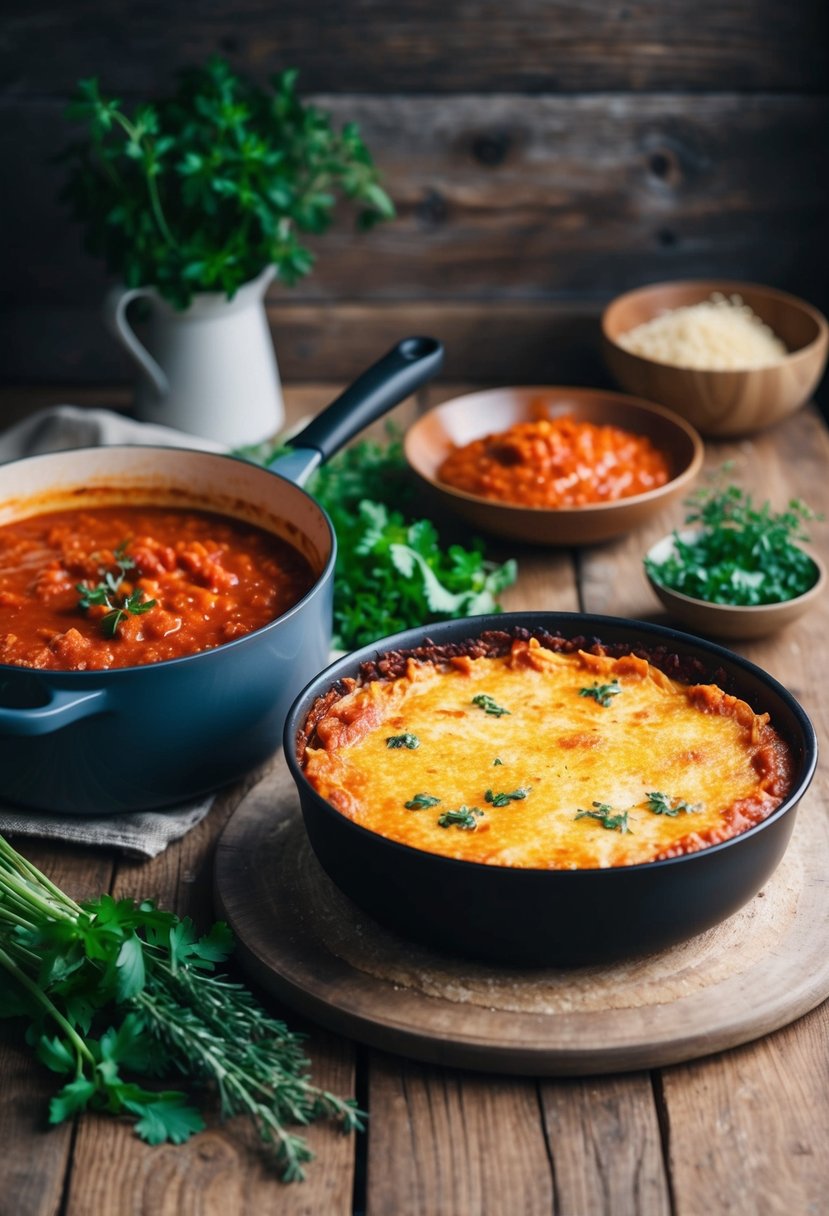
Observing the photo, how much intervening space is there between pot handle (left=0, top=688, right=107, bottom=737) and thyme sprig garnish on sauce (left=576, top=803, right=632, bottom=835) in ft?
2.67

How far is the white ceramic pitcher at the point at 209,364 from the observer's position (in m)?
4.01

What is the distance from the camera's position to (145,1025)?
2.04 metres

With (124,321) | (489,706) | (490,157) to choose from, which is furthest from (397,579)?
(490,157)

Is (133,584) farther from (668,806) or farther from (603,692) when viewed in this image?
(668,806)

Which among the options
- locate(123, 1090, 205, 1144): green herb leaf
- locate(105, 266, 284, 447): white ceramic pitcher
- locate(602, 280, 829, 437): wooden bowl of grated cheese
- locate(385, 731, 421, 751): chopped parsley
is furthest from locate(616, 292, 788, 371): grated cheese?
locate(123, 1090, 205, 1144): green herb leaf

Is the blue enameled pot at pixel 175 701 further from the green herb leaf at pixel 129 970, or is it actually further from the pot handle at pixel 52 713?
the green herb leaf at pixel 129 970

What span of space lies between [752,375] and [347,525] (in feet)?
4.43

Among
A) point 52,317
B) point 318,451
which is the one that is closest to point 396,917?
point 318,451

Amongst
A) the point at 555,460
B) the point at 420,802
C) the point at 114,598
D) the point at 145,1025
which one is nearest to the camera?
the point at 145,1025

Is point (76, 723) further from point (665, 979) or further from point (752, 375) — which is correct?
point (752, 375)

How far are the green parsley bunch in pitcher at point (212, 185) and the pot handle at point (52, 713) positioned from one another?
1.83 meters

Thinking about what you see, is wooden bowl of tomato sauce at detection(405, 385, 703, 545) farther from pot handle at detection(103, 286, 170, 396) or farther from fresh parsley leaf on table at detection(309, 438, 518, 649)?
pot handle at detection(103, 286, 170, 396)

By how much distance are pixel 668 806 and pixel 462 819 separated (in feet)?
1.03

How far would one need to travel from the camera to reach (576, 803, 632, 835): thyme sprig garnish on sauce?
207cm
